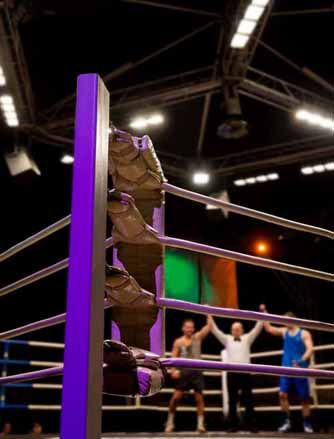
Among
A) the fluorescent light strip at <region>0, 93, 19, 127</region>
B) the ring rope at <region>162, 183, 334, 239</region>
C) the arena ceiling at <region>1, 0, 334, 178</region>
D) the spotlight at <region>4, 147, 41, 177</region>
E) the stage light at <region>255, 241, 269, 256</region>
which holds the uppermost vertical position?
the arena ceiling at <region>1, 0, 334, 178</region>

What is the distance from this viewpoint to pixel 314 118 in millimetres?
6195

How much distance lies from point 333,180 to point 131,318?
7191 millimetres

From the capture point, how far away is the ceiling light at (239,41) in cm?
518

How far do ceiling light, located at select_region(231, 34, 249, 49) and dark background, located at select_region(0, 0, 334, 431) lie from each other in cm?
52

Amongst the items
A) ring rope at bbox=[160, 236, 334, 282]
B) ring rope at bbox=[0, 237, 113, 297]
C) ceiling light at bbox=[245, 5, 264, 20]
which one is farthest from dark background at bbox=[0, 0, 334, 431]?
ring rope at bbox=[160, 236, 334, 282]

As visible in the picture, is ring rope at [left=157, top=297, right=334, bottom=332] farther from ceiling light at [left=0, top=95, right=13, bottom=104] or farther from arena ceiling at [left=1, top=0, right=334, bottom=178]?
ceiling light at [left=0, top=95, right=13, bottom=104]

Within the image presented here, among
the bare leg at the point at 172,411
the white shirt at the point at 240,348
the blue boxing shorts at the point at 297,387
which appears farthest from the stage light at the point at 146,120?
the blue boxing shorts at the point at 297,387

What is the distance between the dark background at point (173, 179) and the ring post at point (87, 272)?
4617 millimetres

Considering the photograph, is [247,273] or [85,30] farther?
[247,273]

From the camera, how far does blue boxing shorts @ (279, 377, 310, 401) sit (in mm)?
4625

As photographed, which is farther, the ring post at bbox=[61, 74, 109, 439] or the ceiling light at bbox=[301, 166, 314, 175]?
the ceiling light at bbox=[301, 166, 314, 175]

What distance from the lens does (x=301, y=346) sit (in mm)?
4836

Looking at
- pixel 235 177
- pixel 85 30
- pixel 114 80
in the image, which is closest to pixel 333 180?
pixel 235 177

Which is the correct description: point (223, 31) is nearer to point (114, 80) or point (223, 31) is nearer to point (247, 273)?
point (114, 80)
